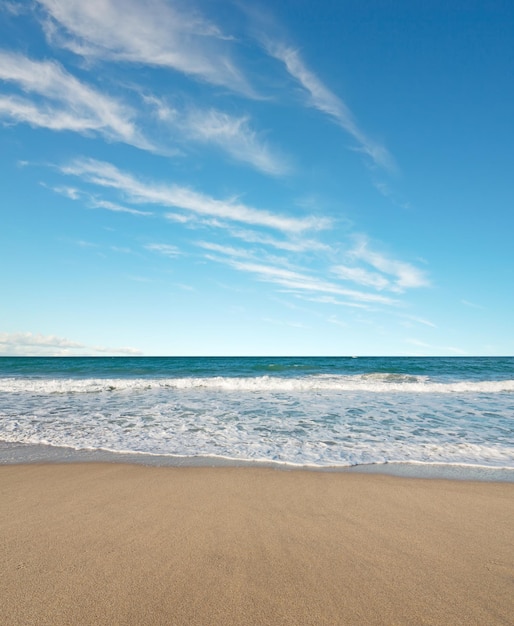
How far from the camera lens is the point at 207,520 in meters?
3.82

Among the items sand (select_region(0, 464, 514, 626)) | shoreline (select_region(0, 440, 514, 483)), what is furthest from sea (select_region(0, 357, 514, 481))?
sand (select_region(0, 464, 514, 626))

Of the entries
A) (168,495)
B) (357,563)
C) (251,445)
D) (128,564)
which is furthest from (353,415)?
(128,564)

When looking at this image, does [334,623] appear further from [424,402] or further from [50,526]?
[424,402]

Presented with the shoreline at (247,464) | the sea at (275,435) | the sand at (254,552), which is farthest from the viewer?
the sea at (275,435)

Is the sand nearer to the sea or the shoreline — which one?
the shoreline

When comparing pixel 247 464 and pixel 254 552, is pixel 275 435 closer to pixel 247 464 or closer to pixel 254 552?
pixel 247 464

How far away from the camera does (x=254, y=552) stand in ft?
10.5

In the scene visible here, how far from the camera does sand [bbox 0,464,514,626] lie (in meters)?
2.49

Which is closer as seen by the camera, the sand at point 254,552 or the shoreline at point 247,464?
the sand at point 254,552

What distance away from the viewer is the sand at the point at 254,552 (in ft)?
8.16

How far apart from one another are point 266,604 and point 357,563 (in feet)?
2.96

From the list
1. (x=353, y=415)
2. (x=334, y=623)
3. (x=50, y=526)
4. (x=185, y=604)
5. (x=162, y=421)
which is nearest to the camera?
(x=334, y=623)

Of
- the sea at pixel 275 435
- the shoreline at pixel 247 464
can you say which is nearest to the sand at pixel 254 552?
the shoreline at pixel 247 464

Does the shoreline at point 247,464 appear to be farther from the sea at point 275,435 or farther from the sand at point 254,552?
the sand at point 254,552
